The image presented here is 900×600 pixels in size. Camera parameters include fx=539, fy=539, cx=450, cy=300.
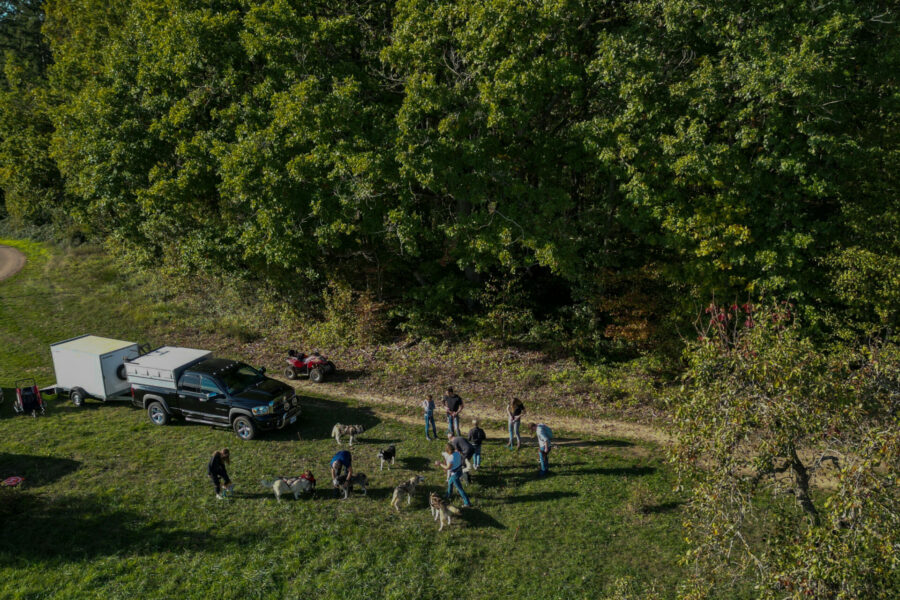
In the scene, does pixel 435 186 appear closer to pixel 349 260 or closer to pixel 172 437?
pixel 349 260

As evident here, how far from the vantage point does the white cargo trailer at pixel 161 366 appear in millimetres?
17297

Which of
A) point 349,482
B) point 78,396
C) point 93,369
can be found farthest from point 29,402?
Result: point 349,482

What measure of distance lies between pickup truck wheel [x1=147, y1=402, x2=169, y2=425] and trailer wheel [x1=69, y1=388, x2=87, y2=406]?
11.4ft

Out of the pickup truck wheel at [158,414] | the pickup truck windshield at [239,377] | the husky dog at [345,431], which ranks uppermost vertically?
the pickup truck windshield at [239,377]

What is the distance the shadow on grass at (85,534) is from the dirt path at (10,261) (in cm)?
3104

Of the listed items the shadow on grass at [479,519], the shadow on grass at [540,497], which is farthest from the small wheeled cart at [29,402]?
the shadow on grass at [540,497]

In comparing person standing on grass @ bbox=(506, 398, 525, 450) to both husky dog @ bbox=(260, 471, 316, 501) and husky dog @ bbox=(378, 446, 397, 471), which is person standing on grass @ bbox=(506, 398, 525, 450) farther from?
husky dog @ bbox=(260, 471, 316, 501)

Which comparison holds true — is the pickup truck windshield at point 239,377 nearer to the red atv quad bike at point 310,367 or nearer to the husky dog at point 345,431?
the husky dog at point 345,431

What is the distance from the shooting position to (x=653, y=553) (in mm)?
11156

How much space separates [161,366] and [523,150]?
14693 mm

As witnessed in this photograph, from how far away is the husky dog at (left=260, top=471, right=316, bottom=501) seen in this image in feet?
42.3

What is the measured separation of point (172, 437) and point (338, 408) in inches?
205

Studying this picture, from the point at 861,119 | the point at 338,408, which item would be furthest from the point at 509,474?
the point at 861,119

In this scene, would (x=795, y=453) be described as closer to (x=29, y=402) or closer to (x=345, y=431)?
(x=345, y=431)
